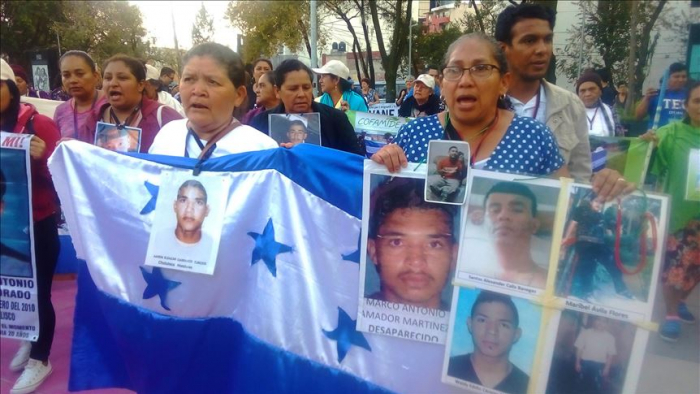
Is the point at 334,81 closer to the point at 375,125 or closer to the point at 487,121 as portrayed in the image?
the point at 375,125

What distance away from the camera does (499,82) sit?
2.11 metres

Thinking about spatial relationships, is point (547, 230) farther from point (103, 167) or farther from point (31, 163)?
point (31, 163)

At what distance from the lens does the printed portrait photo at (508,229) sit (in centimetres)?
182

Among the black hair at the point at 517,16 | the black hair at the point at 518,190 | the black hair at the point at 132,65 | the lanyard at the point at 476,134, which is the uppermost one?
the black hair at the point at 517,16

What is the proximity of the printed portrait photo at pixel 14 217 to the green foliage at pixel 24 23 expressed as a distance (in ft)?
84.2

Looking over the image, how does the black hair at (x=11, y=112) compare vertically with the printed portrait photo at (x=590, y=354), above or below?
above

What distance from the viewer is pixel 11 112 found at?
2832 millimetres

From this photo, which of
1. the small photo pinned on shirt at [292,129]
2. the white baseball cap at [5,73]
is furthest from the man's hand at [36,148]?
the small photo pinned on shirt at [292,129]

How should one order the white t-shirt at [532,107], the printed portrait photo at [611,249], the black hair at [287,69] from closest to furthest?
the printed portrait photo at [611,249] → the white t-shirt at [532,107] → the black hair at [287,69]

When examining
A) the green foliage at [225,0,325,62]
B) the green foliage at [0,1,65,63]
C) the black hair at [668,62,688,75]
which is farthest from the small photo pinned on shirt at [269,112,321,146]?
the green foliage at [0,1,65,63]

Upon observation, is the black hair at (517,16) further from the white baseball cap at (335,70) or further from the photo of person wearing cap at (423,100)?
the photo of person wearing cap at (423,100)

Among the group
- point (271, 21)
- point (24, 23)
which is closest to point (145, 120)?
point (271, 21)

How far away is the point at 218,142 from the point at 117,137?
1.03 m

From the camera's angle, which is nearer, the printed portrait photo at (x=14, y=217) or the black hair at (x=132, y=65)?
the printed portrait photo at (x=14, y=217)
